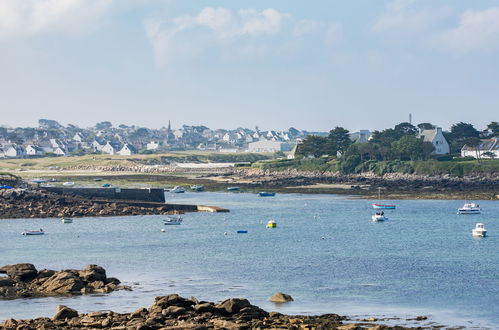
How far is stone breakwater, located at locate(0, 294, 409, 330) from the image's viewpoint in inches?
1218

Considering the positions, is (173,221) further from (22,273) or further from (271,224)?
(22,273)

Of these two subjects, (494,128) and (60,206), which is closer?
(60,206)

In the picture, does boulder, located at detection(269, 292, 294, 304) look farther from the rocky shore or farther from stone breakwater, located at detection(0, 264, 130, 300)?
the rocky shore

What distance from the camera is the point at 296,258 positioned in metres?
53.5

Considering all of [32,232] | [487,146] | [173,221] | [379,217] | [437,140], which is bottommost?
[32,232]

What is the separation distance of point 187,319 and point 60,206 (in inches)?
2090

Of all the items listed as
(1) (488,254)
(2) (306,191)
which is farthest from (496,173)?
(1) (488,254)

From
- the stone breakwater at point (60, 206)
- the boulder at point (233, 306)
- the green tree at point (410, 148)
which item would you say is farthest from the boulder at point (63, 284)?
the green tree at point (410, 148)

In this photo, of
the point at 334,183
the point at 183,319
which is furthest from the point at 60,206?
the point at 334,183

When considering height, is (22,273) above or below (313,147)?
below

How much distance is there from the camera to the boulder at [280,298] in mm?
37750

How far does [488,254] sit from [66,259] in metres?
26.2

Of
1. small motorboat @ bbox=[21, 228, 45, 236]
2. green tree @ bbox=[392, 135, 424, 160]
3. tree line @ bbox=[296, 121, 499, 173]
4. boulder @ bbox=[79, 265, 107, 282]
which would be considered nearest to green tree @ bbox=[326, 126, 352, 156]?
tree line @ bbox=[296, 121, 499, 173]

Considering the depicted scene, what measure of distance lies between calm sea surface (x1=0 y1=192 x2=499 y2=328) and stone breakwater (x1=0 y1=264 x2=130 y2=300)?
1246mm
